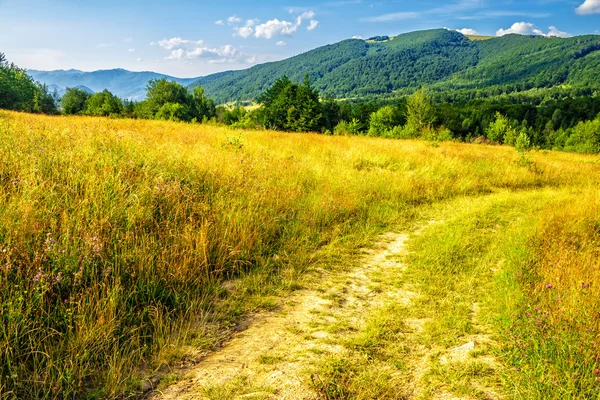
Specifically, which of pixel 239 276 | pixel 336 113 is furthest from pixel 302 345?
pixel 336 113

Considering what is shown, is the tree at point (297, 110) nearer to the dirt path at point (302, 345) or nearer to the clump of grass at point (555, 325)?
the clump of grass at point (555, 325)

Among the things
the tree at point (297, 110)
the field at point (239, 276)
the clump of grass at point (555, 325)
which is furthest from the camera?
the tree at point (297, 110)

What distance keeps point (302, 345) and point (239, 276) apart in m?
1.56

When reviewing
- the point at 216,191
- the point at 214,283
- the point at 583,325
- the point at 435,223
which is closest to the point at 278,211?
the point at 216,191

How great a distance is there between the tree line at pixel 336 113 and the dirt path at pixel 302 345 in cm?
1576

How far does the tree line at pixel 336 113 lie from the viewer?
111 feet

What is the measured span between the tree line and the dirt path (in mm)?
15761

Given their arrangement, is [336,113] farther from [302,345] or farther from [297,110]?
[302,345]

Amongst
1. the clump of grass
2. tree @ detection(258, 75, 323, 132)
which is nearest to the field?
the clump of grass

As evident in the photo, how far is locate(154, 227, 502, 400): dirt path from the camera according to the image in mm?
2406

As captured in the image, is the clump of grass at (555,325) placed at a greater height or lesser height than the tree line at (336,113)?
lesser

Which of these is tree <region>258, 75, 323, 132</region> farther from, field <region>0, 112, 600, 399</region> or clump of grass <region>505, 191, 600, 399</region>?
clump of grass <region>505, 191, 600, 399</region>

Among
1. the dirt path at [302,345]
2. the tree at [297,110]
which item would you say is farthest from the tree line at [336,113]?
the dirt path at [302,345]

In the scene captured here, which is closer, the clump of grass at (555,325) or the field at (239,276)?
the clump of grass at (555,325)
